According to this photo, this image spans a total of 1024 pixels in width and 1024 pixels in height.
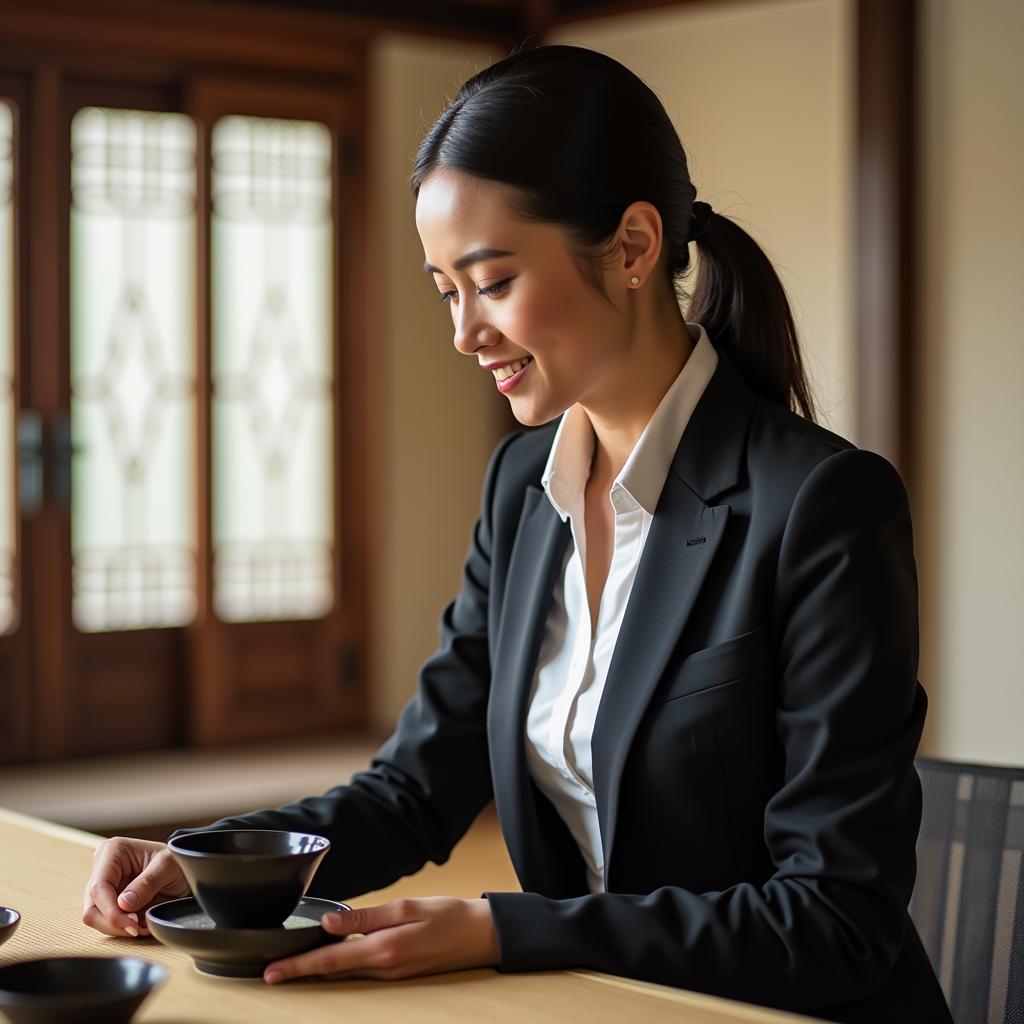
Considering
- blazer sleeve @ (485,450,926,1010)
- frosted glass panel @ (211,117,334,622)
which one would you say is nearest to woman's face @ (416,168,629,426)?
blazer sleeve @ (485,450,926,1010)

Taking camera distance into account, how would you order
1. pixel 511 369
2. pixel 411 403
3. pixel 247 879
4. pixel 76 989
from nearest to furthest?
1. pixel 76 989
2. pixel 247 879
3. pixel 511 369
4. pixel 411 403

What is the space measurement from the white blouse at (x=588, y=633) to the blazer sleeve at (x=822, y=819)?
20cm

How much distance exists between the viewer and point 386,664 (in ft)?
17.2

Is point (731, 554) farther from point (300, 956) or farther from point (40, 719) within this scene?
point (40, 719)

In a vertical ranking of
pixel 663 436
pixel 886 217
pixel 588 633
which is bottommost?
pixel 588 633

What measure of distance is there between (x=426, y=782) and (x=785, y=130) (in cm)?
343

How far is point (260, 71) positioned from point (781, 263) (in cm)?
173

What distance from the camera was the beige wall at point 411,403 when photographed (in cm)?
513

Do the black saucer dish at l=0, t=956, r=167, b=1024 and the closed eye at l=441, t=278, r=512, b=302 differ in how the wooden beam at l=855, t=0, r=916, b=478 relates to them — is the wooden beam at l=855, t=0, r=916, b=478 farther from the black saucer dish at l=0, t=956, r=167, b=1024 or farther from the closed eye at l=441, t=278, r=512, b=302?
the black saucer dish at l=0, t=956, r=167, b=1024

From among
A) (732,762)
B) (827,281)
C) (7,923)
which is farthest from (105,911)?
(827,281)

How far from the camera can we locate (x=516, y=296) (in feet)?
4.85

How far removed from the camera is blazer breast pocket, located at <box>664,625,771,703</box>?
1396 millimetres

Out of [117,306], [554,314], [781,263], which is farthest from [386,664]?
[554,314]

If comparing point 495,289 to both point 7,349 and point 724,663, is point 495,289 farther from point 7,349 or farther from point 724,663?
point 7,349
